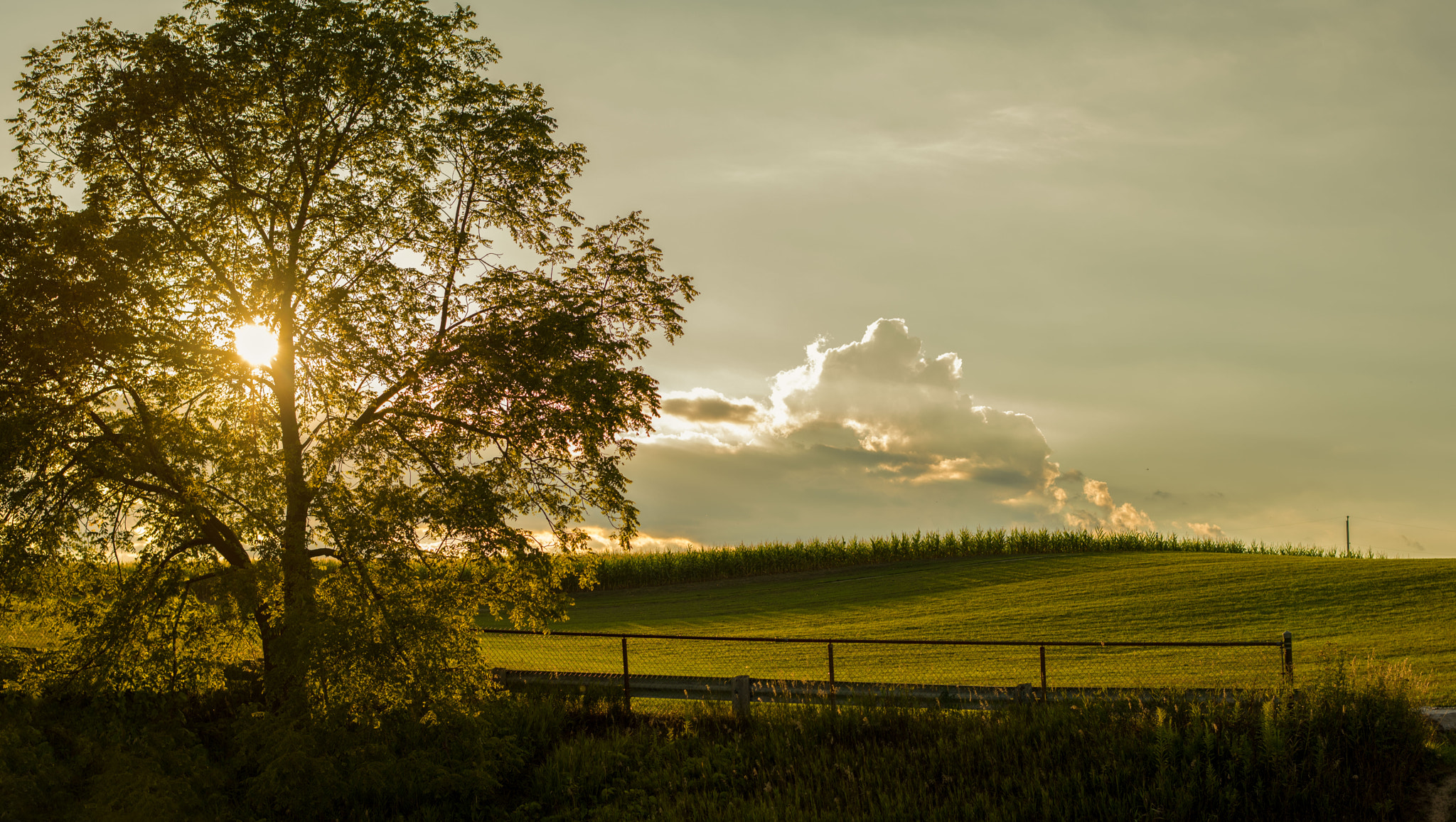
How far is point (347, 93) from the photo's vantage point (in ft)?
60.1

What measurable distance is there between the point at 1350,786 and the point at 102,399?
20726 millimetres

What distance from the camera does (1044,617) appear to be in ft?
102

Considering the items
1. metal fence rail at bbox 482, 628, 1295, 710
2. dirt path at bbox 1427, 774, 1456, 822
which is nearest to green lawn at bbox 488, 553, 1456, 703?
metal fence rail at bbox 482, 628, 1295, 710

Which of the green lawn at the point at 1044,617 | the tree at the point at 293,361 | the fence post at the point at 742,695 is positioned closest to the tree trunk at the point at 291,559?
the tree at the point at 293,361

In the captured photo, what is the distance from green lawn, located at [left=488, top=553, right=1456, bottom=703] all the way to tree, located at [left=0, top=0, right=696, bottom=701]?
397 inches

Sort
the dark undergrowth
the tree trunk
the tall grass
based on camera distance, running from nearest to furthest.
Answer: the tall grass
the dark undergrowth
the tree trunk

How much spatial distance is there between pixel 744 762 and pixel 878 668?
11049 millimetres

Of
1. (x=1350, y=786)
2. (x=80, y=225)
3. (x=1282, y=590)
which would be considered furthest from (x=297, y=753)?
(x=1282, y=590)

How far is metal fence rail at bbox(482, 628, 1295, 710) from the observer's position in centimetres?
1503

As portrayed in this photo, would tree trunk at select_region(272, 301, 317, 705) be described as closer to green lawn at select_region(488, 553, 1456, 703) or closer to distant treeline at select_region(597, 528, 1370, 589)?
green lawn at select_region(488, 553, 1456, 703)

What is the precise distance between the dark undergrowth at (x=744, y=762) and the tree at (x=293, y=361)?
1322 mm

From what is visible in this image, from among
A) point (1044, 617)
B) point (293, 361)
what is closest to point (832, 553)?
point (1044, 617)

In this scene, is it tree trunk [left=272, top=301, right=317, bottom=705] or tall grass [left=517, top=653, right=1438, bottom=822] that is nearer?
tall grass [left=517, top=653, right=1438, bottom=822]

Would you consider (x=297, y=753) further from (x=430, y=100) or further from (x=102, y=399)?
(x=430, y=100)
